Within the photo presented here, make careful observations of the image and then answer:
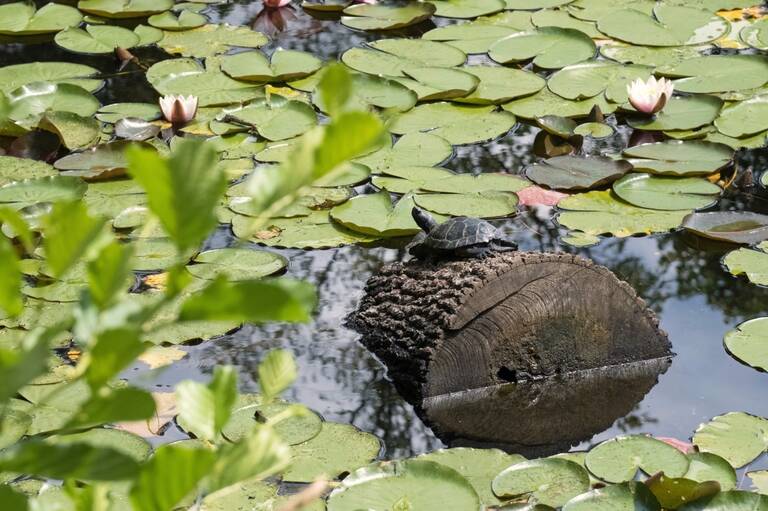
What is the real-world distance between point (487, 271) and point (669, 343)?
0.65 m

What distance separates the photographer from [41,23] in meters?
5.91

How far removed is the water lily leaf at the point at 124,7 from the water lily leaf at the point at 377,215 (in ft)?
8.14

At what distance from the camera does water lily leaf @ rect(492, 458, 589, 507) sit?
257 cm

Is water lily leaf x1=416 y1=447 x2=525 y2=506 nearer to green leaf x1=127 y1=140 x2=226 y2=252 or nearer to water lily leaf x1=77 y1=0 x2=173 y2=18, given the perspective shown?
green leaf x1=127 y1=140 x2=226 y2=252

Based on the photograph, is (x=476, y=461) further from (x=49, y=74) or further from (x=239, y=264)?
(x=49, y=74)

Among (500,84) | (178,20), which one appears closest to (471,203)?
(500,84)

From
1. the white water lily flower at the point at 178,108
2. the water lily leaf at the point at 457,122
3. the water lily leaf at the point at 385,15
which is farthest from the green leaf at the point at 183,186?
the water lily leaf at the point at 385,15

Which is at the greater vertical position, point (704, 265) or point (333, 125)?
point (333, 125)

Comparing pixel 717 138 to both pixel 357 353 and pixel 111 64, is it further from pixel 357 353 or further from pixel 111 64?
pixel 111 64

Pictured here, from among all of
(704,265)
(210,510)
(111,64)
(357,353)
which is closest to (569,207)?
(704,265)

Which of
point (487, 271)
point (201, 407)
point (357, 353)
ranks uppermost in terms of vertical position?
point (201, 407)

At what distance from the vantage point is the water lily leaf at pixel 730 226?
12.9ft

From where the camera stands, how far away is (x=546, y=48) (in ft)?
17.9

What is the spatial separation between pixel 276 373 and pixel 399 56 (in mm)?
4974
